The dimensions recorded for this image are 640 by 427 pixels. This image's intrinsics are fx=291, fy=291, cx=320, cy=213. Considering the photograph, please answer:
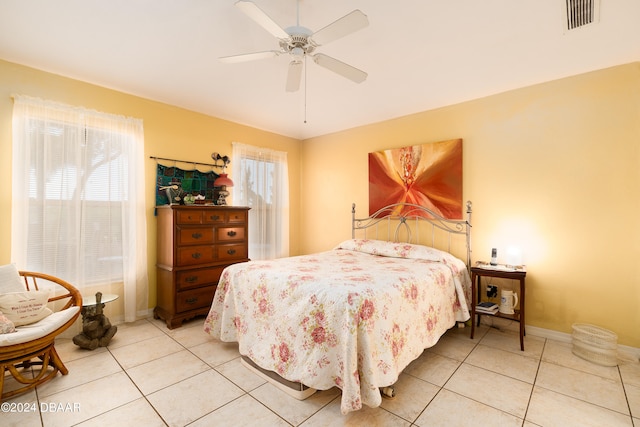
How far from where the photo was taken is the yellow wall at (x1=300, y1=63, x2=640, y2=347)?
265 centimetres

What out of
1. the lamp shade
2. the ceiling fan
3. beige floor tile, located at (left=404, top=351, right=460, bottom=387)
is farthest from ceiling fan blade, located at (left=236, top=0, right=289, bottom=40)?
beige floor tile, located at (left=404, top=351, right=460, bottom=387)

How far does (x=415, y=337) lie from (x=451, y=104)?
113 inches

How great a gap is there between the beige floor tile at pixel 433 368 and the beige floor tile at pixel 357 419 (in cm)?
57

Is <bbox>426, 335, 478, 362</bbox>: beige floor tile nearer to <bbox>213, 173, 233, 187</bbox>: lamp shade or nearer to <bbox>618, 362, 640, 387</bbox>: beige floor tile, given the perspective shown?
<bbox>618, 362, 640, 387</bbox>: beige floor tile

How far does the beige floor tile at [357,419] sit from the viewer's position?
1.76 meters

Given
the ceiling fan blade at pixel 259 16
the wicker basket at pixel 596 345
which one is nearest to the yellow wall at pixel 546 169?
the wicker basket at pixel 596 345

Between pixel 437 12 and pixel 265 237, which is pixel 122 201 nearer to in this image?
pixel 265 237

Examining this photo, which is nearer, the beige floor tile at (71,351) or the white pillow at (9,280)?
the white pillow at (9,280)

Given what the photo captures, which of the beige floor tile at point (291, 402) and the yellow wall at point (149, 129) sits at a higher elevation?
the yellow wall at point (149, 129)

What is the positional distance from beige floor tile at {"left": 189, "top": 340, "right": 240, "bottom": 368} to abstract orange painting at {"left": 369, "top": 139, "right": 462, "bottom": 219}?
2.62m

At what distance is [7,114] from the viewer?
106 inches

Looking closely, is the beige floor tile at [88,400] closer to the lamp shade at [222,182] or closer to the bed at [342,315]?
the bed at [342,315]

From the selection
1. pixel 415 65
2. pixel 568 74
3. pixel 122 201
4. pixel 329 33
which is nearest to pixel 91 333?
pixel 122 201

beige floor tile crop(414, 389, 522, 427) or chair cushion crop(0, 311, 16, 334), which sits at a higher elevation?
chair cushion crop(0, 311, 16, 334)
